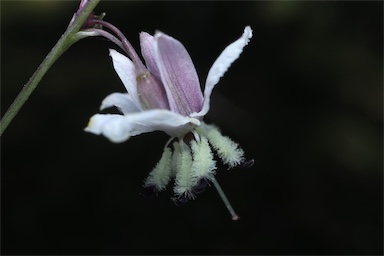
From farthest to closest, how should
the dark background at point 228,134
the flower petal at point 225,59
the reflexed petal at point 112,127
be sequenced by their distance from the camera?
the dark background at point 228,134 → the flower petal at point 225,59 → the reflexed petal at point 112,127

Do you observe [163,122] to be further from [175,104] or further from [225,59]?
[225,59]

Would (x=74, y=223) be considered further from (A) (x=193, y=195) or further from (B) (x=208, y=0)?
(A) (x=193, y=195)

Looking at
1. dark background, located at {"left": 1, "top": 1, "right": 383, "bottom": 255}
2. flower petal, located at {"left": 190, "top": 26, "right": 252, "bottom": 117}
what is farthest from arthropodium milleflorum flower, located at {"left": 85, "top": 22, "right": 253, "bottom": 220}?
dark background, located at {"left": 1, "top": 1, "right": 383, "bottom": 255}

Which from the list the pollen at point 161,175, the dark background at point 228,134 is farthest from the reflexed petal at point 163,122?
the dark background at point 228,134

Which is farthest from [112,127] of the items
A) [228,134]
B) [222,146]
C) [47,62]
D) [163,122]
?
[228,134]

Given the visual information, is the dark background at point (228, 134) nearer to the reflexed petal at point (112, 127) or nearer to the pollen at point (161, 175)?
the pollen at point (161, 175)

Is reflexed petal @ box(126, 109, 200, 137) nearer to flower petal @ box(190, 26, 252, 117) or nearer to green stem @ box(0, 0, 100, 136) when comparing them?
flower petal @ box(190, 26, 252, 117)
